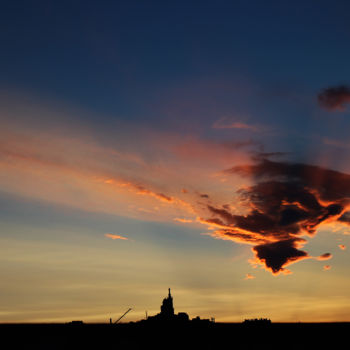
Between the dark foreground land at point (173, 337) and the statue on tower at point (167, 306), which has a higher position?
the statue on tower at point (167, 306)

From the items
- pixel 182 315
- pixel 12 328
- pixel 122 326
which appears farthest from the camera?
pixel 182 315

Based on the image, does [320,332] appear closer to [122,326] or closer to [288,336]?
[288,336]

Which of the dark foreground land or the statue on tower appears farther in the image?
the statue on tower

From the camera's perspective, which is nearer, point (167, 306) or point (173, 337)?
point (173, 337)

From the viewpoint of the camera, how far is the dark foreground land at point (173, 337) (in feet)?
169

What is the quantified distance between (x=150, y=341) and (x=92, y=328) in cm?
780

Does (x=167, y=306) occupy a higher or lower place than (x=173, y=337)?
higher

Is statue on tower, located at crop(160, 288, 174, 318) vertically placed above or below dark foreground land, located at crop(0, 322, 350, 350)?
above

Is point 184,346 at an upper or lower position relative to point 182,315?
lower

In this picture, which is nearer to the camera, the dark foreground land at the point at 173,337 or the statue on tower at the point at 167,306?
the dark foreground land at the point at 173,337

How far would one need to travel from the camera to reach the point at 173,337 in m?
58.1

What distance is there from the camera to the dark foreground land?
51.4m

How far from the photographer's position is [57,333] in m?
52.6

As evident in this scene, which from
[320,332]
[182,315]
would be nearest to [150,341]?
[320,332]
